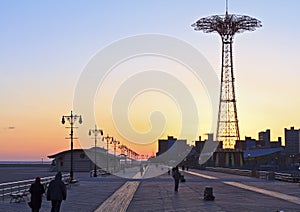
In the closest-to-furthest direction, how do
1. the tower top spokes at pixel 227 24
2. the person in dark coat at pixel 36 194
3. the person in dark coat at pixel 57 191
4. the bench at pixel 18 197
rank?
1. the person in dark coat at pixel 57 191
2. the person in dark coat at pixel 36 194
3. the bench at pixel 18 197
4. the tower top spokes at pixel 227 24

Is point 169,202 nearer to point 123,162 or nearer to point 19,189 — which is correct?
point 19,189

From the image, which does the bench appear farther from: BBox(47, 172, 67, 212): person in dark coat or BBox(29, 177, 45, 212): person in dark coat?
BBox(47, 172, 67, 212): person in dark coat

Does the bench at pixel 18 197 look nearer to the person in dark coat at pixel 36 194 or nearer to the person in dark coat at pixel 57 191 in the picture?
the person in dark coat at pixel 36 194

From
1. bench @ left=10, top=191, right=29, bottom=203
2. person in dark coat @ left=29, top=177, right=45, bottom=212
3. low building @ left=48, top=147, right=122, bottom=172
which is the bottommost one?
bench @ left=10, top=191, right=29, bottom=203

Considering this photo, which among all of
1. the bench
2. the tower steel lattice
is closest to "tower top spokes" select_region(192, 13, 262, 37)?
the tower steel lattice

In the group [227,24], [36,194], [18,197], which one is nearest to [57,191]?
[36,194]

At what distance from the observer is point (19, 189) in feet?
106

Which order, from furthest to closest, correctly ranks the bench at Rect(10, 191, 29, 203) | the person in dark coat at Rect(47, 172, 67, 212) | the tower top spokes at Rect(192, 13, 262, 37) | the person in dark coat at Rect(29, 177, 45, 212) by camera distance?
the tower top spokes at Rect(192, 13, 262, 37), the bench at Rect(10, 191, 29, 203), the person in dark coat at Rect(29, 177, 45, 212), the person in dark coat at Rect(47, 172, 67, 212)

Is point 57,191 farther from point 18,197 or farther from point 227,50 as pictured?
point 227,50

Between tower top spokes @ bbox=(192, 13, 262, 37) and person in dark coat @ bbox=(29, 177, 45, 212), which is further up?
tower top spokes @ bbox=(192, 13, 262, 37)

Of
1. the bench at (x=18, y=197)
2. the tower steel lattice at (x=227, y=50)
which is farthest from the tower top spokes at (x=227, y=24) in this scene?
the bench at (x=18, y=197)

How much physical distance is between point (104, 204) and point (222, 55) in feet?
241

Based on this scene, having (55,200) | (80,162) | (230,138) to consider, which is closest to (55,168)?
(80,162)

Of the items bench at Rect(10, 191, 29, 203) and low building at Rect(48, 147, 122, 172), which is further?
low building at Rect(48, 147, 122, 172)
